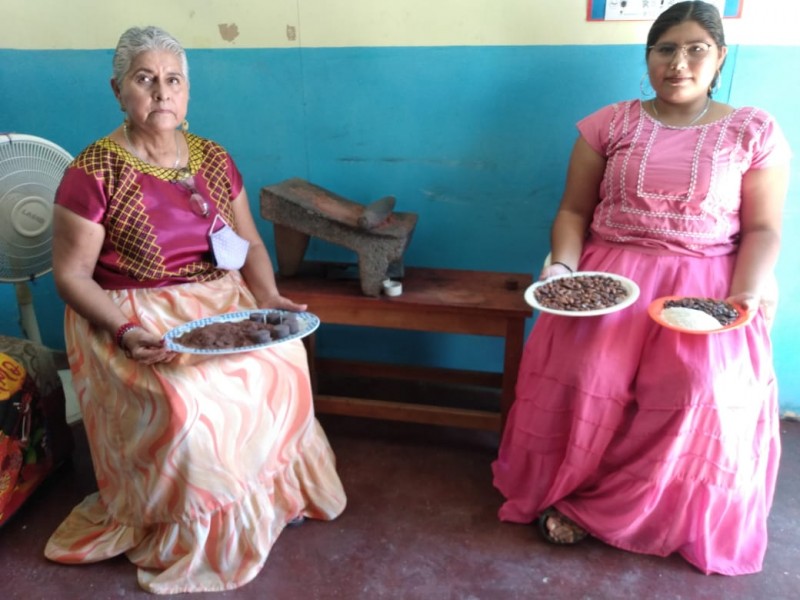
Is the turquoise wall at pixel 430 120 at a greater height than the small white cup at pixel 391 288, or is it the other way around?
the turquoise wall at pixel 430 120

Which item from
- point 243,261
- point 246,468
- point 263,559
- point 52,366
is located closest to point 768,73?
point 243,261

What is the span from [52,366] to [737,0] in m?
2.49

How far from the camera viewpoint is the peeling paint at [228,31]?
2244 mm

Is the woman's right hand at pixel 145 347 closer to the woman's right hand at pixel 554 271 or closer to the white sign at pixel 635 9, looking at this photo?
the woman's right hand at pixel 554 271

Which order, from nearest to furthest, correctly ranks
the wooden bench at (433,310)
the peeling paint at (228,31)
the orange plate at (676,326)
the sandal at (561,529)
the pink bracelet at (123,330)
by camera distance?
the orange plate at (676,326), the pink bracelet at (123,330), the sandal at (561,529), the wooden bench at (433,310), the peeling paint at (228,31)

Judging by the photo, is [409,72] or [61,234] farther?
[409,72]

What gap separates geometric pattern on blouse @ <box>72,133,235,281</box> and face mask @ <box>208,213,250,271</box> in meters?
0.06

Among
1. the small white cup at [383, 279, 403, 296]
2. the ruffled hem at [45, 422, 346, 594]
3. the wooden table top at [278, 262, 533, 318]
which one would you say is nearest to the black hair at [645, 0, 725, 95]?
the wooden table top at [278, 262, 533, 318]

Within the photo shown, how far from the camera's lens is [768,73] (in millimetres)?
1959

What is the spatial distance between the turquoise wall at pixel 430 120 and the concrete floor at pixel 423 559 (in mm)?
701

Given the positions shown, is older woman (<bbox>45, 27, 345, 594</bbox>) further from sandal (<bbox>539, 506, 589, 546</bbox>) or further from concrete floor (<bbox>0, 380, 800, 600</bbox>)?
sandal (<bbox>539, 506, 589, 546</bbox>)

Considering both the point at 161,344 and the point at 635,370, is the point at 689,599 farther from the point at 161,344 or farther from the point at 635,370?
the point at 161,344

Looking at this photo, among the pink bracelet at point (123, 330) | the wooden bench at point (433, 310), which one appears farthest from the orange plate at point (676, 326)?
the pink bracelet at point (123, 330)

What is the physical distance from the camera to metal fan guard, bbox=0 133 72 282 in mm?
1945
